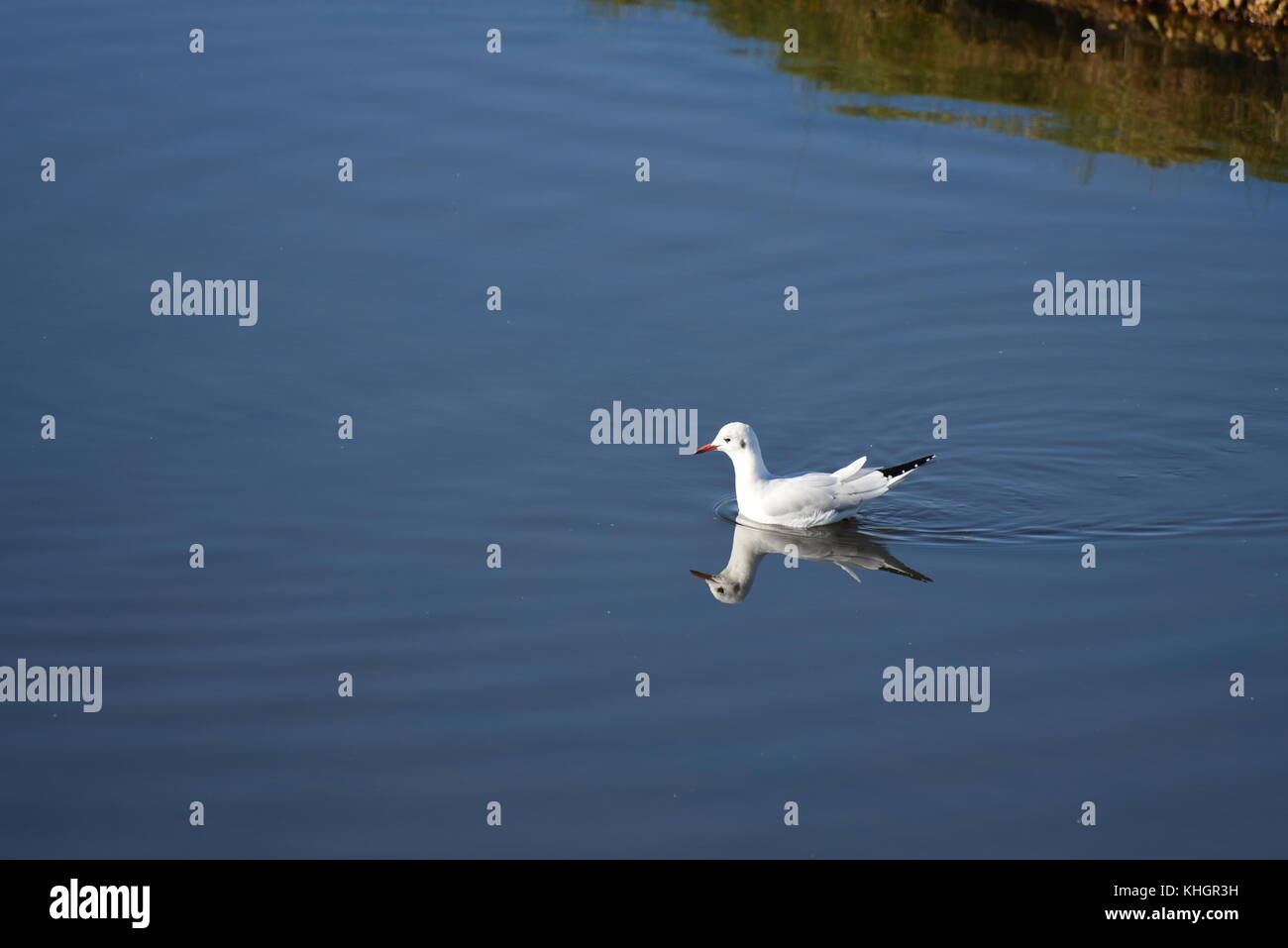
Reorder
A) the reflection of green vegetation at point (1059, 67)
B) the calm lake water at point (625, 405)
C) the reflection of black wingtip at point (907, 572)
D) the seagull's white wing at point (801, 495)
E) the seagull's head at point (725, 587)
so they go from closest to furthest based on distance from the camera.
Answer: the calm lake water at point (625, 405) → the seagull's head at point (725, 587) → the reflection of black wingtip at point (907, 572) → the seagull's white wing at point (801, 495) → the reflection of green vegetation at point (1059, 67)

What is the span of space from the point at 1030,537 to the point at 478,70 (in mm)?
10901

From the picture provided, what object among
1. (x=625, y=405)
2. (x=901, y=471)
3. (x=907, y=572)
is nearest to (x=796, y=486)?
(x=901, y=471)

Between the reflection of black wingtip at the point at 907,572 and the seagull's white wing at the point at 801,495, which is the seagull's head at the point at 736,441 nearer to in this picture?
the seagull's white wing at the point at 801,495

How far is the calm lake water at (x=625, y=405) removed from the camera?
8641 millimetres

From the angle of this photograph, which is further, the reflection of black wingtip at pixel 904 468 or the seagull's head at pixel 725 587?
the reflection of black wingtip at pixel 904 468

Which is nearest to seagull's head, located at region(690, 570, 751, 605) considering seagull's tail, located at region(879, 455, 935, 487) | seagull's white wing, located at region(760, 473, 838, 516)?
seagull's white wing, located at region(760, 473, 838, 516)

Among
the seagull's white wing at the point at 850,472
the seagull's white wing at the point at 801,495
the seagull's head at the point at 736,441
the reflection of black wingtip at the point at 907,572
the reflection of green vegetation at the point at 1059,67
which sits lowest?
the reflection of black wingtip at the point at 907,572

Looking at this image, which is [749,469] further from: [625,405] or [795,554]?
A: [625,405]

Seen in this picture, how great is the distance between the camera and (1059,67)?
20.5 metres

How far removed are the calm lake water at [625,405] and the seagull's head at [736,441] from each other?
1.85 feet

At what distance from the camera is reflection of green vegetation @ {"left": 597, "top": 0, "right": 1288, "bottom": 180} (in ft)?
61.4

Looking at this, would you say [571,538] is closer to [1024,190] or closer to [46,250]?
[46,250]

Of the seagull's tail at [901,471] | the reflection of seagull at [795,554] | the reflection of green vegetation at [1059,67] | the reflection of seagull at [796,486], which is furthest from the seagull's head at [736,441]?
the reflection of green vegetation at [1059,67]

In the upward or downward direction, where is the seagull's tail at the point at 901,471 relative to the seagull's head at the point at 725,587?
upward
